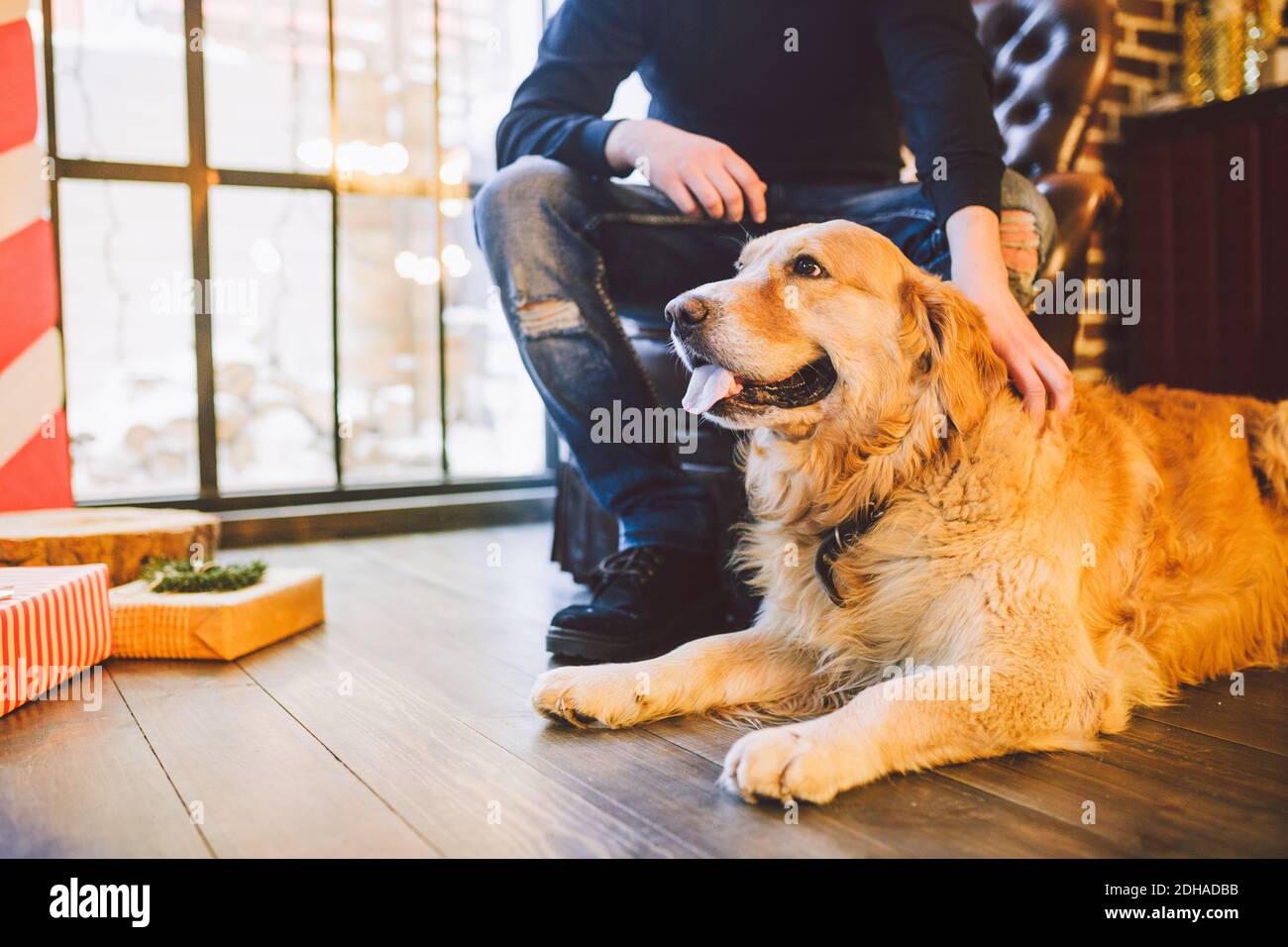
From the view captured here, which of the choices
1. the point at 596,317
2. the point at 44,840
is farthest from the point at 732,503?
the point at 44,840

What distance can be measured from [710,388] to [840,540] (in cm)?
33

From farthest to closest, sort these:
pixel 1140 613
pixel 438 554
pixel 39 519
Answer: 1. pixel 438 554
2. pixel 39 519
3. pixel 1140 613

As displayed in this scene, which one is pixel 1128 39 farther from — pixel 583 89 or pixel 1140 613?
pixel 1140 613

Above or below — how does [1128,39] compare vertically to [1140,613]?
above

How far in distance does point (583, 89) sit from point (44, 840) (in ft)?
6.10

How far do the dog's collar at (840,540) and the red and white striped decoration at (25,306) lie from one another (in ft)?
8.11

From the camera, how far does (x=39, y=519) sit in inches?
98.3

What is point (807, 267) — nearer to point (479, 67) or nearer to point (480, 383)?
point (480, 383)

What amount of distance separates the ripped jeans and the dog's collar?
464 mm

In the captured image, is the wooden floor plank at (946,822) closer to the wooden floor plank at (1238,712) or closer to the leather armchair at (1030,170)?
the wooden floor plank at (1238,712)

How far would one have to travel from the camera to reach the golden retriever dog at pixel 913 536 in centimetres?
146

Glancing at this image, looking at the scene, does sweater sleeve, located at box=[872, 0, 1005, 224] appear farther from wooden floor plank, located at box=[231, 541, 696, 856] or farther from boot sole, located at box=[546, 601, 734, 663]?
wooden floor plank, located at box=[231, 541, 696, 856]

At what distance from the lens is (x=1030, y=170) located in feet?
9.58

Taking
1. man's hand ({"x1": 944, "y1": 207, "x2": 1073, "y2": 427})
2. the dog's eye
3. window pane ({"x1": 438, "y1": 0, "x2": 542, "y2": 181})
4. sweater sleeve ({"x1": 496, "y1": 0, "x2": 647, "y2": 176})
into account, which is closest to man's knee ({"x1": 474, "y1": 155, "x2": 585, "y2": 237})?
sweater sleeve ({"x1": 496, "y1": 0, "x2": 647, "y2": 176})
